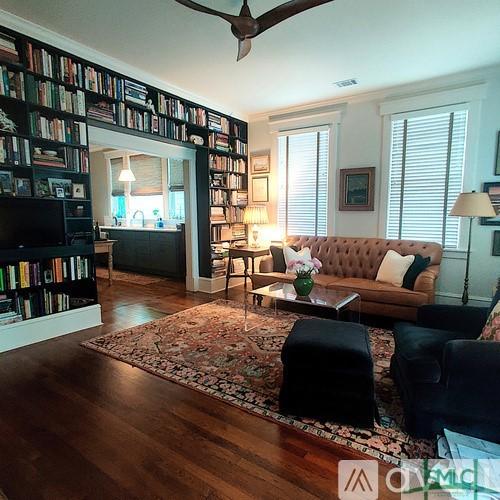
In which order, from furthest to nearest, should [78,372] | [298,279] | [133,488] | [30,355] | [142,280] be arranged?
[142,280]
[298,279]
[30,355]
[78,372]
[133,488]

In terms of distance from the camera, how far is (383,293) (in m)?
3.48

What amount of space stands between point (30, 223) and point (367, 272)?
3.82 meters

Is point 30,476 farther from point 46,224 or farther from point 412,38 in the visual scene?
point 412,38

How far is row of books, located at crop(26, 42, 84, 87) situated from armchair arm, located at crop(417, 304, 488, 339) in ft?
12.4

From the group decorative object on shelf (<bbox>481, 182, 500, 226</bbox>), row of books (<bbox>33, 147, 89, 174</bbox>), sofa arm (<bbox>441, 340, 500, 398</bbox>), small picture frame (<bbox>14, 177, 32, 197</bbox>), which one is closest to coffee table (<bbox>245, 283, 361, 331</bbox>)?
sofa arm (<bbox>441, 340, 500, 398</bbox>)

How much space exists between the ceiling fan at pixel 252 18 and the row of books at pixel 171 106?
1.90 m

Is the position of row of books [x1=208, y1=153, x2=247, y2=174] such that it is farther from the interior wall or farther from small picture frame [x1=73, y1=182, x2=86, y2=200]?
small picture frame [x1=73, y1=182, x2=86, y2=200]

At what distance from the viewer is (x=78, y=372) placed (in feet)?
8.30

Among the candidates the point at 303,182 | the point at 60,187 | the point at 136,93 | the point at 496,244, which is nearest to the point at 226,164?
the point at 303,182

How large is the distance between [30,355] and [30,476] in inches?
61.9

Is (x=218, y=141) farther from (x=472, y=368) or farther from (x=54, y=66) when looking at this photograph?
(x=472, y=368)

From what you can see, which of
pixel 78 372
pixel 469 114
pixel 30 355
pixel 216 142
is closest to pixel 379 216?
pixel 469 114

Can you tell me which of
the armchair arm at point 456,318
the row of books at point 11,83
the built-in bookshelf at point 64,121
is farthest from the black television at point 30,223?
the armchair arm at point 456,318

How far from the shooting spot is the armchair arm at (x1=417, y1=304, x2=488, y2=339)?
7.11 feet
